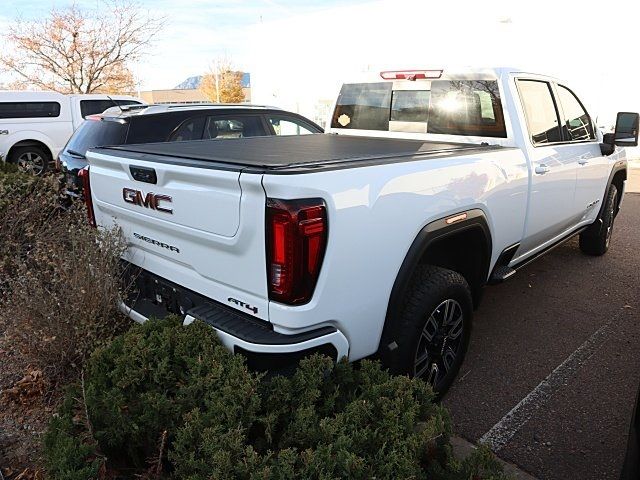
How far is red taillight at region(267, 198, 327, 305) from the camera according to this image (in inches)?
83.4

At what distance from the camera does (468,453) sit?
2725mm

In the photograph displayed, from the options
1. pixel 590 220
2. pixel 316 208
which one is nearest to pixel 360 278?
pixel 316 208

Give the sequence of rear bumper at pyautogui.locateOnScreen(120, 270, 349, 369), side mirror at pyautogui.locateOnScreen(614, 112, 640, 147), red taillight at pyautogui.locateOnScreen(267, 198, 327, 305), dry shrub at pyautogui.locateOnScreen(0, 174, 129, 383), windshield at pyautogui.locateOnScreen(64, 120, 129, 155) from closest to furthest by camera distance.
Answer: red taillight at pyautogui.locateOnScreen(267, 198, 327, 305) < rear bumper at pyautogui.locateOnScreen(120, 270, 349, 369) < dry shrub at pyautogui.locateOnScreen(0, 174, 129, 383) < side mirror at pyautogui.locateOnScreen(614, 112, 640, 147) < windshield at pyautogui.locateOnScreen(64, 120, 129, 155)

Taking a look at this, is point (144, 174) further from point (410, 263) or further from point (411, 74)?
point (411, 74)

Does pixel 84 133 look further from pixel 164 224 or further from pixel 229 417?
pixel 229 417

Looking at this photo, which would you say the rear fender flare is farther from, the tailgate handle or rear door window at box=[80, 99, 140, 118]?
rear door window at box=[80, 99, 140, 118]

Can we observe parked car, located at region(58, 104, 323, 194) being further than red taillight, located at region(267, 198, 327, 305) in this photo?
Yes

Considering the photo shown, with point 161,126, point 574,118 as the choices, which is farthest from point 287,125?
point 574,118

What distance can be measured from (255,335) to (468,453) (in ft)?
4.42

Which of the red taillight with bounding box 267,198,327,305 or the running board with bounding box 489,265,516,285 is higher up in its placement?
the red taillight with bounding box 267,198,327,305

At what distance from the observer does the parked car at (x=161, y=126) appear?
6211mm

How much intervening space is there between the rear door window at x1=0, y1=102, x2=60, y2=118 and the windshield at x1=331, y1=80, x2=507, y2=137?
9.72 m

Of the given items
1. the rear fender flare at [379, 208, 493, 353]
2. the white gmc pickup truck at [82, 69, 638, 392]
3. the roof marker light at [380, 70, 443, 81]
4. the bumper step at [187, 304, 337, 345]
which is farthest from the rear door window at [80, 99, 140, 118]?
the rear fender flare at [379, 208, 493, 353]

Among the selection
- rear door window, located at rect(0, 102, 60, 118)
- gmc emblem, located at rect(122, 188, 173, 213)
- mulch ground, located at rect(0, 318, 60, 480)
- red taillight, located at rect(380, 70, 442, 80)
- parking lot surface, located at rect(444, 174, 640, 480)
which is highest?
red taillight, located at rect(380, 70, 442, 80)
